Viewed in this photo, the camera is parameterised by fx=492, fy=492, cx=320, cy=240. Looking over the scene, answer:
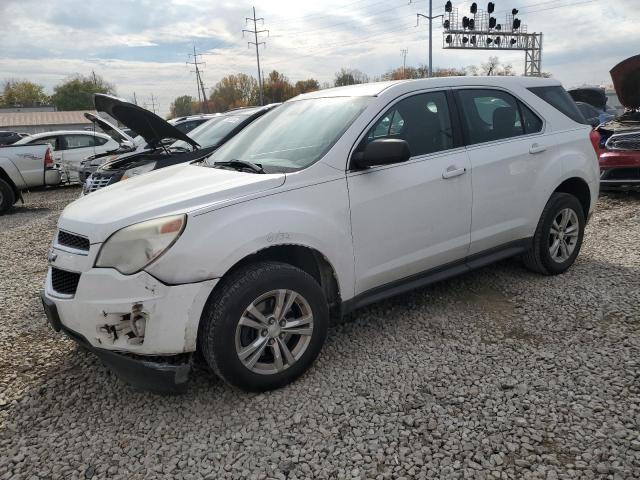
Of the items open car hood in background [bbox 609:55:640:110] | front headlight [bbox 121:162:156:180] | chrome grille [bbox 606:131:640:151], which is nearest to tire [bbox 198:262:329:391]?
front headlight [bbox 121:162:156:180]

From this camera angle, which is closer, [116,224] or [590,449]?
[590,449]

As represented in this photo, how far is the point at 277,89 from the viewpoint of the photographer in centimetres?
7944

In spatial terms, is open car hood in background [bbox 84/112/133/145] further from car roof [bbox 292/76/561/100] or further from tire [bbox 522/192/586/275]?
tire [bbox 522/192/586/275]

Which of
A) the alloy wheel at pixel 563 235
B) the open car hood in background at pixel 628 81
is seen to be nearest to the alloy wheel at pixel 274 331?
the alloy wheel at pixel 563 235

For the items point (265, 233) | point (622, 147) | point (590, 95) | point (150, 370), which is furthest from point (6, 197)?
point (590, 95)

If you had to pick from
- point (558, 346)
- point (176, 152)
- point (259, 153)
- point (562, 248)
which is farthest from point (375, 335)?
point (176, 152)

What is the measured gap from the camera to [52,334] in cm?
387

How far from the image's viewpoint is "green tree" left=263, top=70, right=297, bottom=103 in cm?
7756

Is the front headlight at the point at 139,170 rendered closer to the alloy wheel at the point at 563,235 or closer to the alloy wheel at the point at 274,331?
the alloy wheel at the point at 274,331

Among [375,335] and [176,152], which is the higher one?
[176,152]

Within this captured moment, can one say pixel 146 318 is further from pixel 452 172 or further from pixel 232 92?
pixel 232 92

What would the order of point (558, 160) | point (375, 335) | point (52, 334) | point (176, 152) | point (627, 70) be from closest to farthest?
point (375, 335) < point (52, 334) < point (558, 160) < point (176, 152) < point (627, 70)

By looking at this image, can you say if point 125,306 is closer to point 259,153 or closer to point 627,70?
point 259,153

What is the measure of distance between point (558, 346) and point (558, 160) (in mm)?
1771
